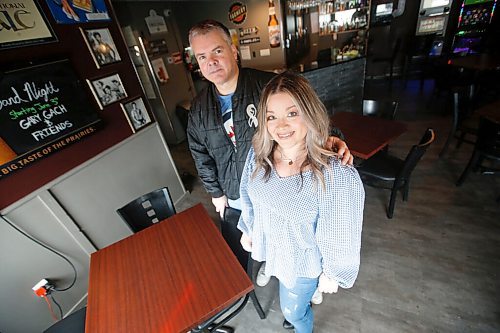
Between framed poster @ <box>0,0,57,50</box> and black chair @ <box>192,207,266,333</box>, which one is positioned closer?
framed poster @ <box>0,0,57,50</box>

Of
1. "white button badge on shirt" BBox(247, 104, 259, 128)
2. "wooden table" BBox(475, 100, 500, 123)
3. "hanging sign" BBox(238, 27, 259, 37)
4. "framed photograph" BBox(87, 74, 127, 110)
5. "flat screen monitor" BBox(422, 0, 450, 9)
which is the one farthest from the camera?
"flat screen monitor" BBox(422, 0, 450, 9)

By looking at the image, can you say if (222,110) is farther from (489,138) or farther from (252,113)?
(489,138)

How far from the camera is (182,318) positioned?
3.14 ft

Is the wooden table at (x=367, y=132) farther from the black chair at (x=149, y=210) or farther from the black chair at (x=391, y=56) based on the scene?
the black chair at (x=391, y=56)

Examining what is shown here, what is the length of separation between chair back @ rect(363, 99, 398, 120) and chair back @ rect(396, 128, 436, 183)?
75 centimetres

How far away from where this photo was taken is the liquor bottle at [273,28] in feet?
14.1

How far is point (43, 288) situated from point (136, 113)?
158 centimetres

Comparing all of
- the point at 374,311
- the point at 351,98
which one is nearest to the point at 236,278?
the point at 374,311

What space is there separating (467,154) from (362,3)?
342 cm

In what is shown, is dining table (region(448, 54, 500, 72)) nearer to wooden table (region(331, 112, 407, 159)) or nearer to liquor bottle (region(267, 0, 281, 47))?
wooden table (region(331, 112, 407, 159))

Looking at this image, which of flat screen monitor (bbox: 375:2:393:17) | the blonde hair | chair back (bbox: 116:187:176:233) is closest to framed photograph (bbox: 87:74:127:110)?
chair back (bbox: 116:187:176:233)

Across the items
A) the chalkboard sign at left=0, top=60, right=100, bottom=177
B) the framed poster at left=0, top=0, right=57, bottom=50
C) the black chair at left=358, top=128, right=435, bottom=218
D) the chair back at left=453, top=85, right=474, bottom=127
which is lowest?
the black chair at left=358, top=128, right=435, bottom=218

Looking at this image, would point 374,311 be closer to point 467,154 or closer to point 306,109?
point 306,109

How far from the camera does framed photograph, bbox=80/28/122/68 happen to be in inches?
72.8
